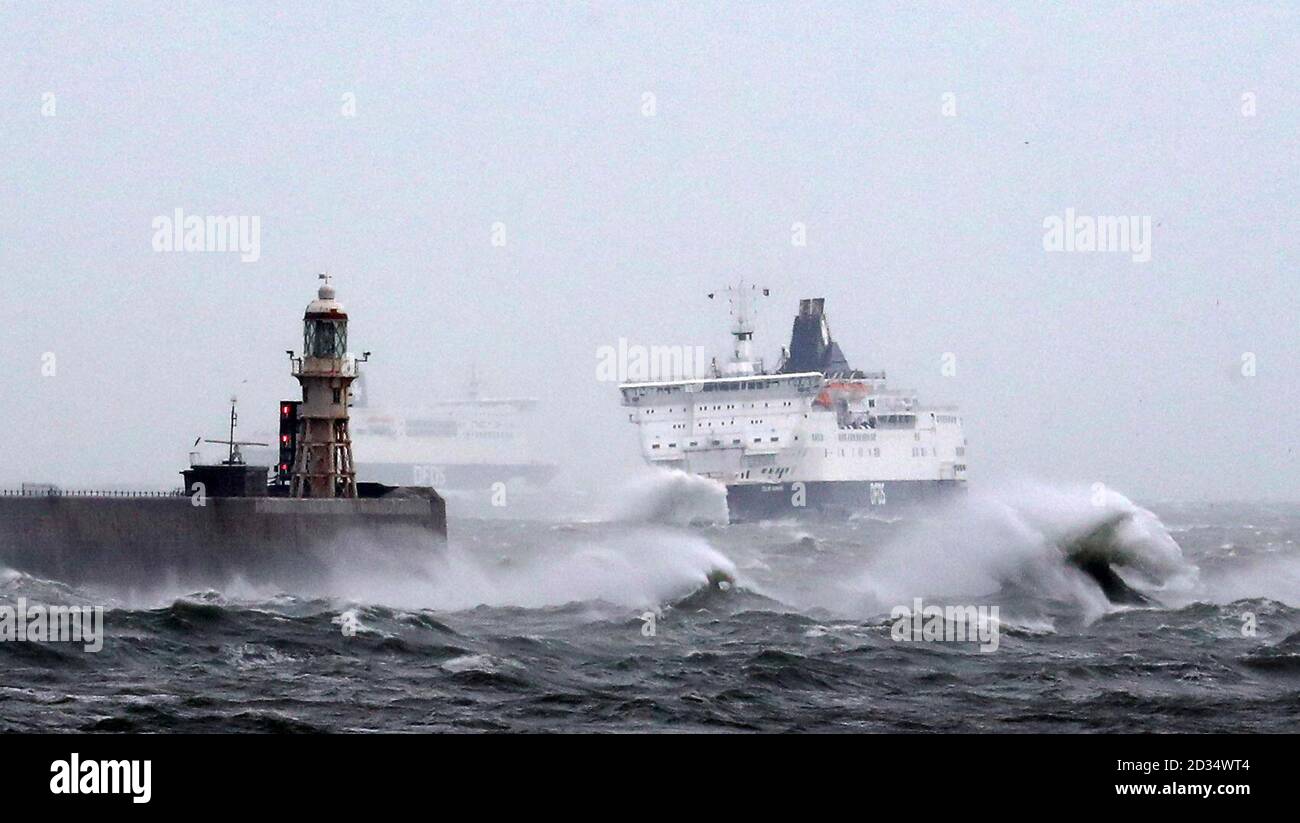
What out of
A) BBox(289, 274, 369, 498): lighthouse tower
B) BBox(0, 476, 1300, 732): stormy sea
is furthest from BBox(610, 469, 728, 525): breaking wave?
BBox(289, 274, 369, 498): lighthouse tower

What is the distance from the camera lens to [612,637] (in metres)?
30.7

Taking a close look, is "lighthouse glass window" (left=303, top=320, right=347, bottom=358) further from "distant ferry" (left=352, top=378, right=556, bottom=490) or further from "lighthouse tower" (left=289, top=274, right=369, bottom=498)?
"distant ferry" (left=352, top=378, right=556, bottom=490)

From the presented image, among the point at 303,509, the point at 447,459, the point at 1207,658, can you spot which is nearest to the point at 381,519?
the point at 303,509

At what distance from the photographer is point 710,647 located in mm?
28578

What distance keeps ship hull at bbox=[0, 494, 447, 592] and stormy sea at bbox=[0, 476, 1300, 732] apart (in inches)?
25.8

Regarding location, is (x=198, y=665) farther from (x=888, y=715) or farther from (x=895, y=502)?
(x=895, y=502)

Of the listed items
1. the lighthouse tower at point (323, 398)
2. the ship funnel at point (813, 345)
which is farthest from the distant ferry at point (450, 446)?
the lighthouse tower at point (323, 398)

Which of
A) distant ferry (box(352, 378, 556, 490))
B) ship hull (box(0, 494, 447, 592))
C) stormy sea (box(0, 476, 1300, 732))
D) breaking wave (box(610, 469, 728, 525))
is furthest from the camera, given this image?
distant ferry (box(352, 378, 556, 490))

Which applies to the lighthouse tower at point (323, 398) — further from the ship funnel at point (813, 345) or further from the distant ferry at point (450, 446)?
the distant ferry at point (450, 446)

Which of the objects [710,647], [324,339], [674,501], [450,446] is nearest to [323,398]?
[324,339]

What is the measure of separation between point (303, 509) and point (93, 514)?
527cm

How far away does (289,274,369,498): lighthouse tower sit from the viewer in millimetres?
44656
